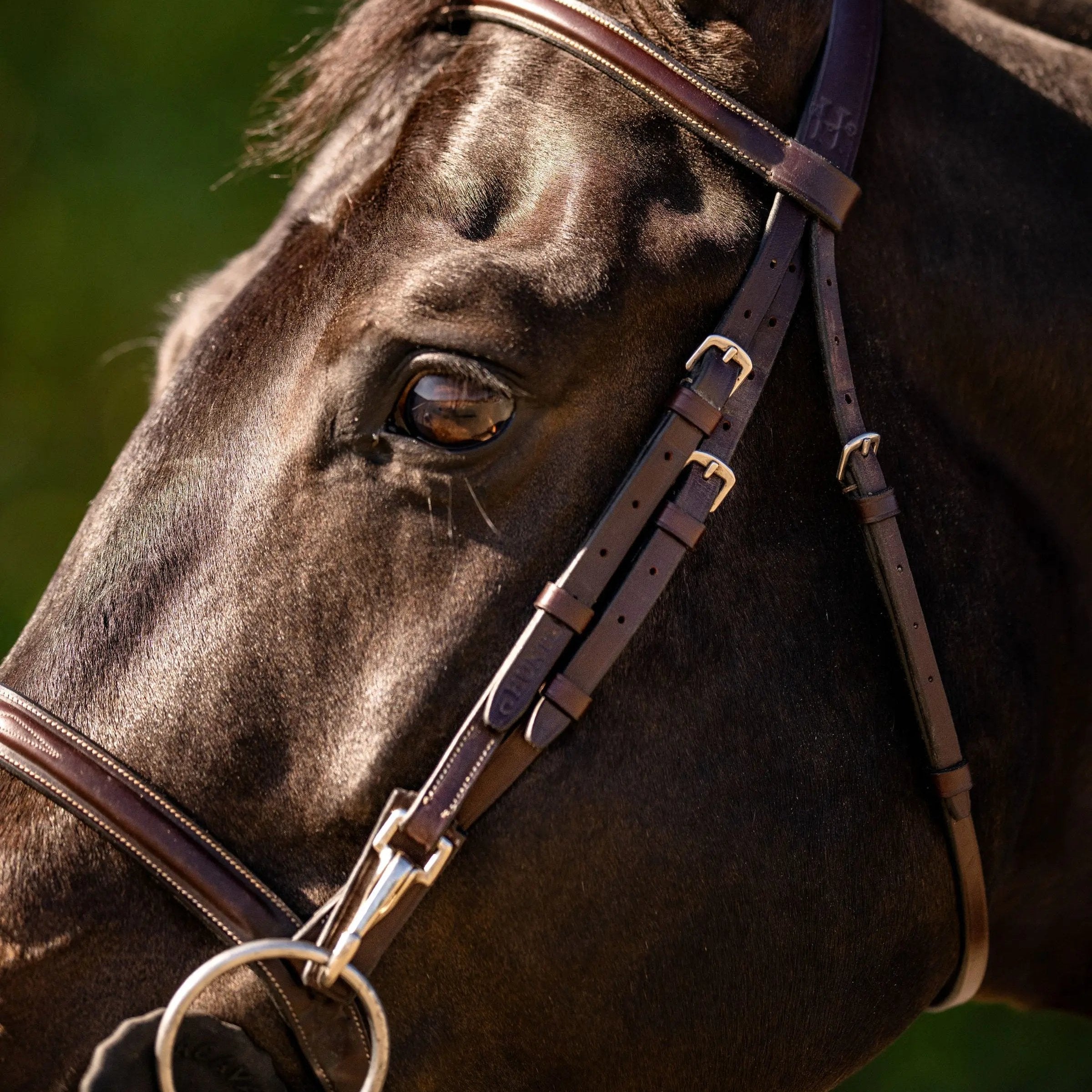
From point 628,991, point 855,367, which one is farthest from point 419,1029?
point 855,367

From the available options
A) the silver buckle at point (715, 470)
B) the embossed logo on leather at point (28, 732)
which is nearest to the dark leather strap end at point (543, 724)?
the silver buckle at point (715, 470)

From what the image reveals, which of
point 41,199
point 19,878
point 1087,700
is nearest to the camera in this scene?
point 19,878

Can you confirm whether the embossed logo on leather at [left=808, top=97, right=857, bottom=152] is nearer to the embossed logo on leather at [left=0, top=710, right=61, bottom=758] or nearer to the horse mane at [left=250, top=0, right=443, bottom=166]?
the horse mane at [left=250, top=0, right=443, bottom=166]

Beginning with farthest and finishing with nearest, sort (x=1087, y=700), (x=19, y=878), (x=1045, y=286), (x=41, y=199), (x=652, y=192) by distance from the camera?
(x=41, y=199) → (x=1087, y=700) → (x=1045, y=286) → (x=652, y=192) → (x=19, y=878)

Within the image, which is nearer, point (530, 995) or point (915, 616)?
point (530, 995)

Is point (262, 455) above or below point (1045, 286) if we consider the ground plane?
below

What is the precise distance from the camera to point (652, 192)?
60.0 inches

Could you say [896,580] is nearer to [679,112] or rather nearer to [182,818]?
[679,112]

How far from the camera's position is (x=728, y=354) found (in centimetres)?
148

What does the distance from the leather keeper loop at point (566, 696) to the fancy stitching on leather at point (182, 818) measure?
1.32 feet

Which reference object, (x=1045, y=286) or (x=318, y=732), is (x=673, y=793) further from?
(x=1045, y=286)

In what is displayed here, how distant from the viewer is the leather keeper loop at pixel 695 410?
1479 millimetres

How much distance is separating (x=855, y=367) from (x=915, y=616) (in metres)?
0.34

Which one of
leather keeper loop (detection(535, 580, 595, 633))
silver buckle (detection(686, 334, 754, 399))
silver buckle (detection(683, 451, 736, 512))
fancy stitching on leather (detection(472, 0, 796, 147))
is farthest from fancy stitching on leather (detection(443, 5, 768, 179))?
leather keeper loop (detection(535, 580, 595, 633))
